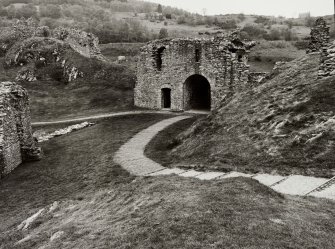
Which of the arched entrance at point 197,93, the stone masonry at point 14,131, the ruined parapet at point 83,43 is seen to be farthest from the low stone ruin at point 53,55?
the stone masonry at point 14,131

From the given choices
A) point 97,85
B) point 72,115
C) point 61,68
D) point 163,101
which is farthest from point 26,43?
point 163,101

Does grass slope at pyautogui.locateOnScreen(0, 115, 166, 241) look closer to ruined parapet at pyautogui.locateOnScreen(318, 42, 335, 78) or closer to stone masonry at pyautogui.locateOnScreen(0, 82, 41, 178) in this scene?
stone masonry at pyautogui.locateOnScreen(0, 82, 41, 178)

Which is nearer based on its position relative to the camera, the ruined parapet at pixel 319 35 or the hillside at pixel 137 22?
the ruined parapet at pixel 319 35

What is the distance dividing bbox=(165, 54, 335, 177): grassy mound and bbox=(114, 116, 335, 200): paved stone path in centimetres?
57

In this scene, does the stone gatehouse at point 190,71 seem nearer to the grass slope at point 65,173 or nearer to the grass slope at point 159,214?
the grass slope at point 65,173

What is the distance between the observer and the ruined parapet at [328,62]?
707 inches

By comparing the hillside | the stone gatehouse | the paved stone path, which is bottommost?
the paved stone path

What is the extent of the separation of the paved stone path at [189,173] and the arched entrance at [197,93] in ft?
17.8

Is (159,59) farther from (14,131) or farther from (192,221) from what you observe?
(192,221)

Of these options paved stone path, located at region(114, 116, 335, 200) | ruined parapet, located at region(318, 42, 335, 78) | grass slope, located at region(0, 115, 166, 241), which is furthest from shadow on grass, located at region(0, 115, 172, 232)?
ruined parapet, located at region(318, 42, 335, 78)

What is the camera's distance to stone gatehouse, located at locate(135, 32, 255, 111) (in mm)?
29828

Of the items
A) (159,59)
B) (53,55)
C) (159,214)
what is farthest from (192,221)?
(53,55)

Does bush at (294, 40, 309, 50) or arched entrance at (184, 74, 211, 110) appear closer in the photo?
arched entrance at (184, 74, 211, 110)

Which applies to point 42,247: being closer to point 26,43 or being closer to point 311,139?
point 311,139
